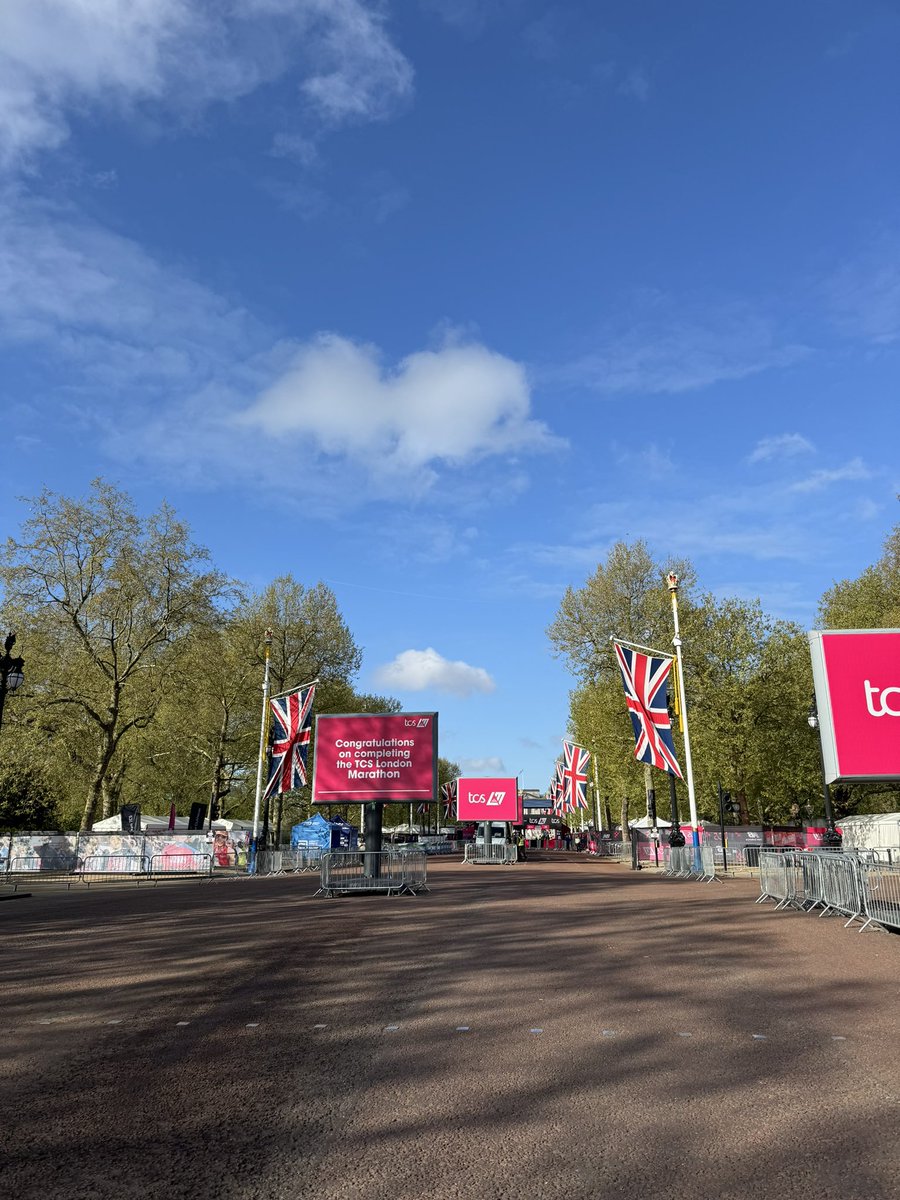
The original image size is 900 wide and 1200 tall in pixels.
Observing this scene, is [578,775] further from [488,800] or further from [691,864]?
[691,864]

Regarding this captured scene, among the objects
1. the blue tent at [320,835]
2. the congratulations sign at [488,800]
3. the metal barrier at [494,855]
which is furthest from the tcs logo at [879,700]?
the blue tent at [320,835]

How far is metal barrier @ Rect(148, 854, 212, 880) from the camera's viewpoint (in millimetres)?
34625

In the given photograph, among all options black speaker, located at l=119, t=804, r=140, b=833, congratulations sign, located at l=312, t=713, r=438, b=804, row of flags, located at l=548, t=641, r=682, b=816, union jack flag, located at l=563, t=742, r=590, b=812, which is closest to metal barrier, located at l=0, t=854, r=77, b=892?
black speaker, located at l=119, t=804, r=140, b=833

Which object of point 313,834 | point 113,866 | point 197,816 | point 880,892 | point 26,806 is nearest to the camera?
point 880,892

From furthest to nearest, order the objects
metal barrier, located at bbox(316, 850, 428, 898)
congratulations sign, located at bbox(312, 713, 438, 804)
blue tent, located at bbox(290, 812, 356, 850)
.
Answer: blue tent, located at bbox(290, 812, 356, 850) → congratulations sign, located at bbox(312, 713, 438, 804) → metal barrier, located at bbox(316, 850, 428, 898)

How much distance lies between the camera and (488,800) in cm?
4806

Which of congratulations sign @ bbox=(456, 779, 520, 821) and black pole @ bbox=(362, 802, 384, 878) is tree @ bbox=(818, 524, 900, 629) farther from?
black pole @ bbox=(362, 802, 384, 878)

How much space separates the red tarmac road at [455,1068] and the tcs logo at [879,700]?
137 inches

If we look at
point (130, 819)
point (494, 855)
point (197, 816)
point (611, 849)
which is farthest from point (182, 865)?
point (611, 849)

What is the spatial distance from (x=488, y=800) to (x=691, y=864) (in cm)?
1921

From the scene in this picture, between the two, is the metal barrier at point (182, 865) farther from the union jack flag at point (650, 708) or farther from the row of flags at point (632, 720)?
the union jack flag at point (650, 708)

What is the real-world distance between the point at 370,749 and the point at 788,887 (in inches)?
467

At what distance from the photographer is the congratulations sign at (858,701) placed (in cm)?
1350

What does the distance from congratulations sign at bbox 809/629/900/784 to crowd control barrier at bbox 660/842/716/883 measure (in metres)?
15.7
